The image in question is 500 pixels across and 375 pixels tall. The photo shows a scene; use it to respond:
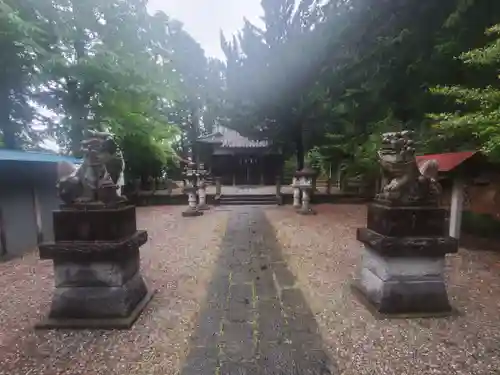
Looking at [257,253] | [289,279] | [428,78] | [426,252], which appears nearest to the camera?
[426,252]

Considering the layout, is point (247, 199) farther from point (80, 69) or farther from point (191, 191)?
point (80, 69)

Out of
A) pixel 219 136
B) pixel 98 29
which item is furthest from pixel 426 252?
pixel 219 136

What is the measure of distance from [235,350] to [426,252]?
258 cm

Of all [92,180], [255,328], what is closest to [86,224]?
[92,180]

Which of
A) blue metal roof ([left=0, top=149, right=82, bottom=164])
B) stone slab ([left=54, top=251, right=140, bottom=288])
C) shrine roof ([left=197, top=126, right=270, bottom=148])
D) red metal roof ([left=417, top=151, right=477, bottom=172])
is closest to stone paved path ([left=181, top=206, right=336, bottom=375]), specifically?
stone slab ([left=54, top=251, right=140, bottom=288])

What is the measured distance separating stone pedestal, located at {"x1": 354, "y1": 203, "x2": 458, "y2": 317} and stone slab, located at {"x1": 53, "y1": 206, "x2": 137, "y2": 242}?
10.8 feet

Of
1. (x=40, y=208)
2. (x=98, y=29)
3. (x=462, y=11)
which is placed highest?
(x=98, y=29)

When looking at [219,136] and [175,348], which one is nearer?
[175,348]

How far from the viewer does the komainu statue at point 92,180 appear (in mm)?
3508

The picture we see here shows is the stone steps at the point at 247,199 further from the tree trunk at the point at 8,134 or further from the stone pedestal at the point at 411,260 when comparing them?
the stone pedestal at the point at 411,260

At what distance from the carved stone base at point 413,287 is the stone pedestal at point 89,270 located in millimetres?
3206

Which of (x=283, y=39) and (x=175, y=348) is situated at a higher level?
(x=283, y=39)

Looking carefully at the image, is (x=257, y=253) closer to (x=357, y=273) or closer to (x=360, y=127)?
(x=357, y=273)

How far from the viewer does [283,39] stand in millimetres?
16203
